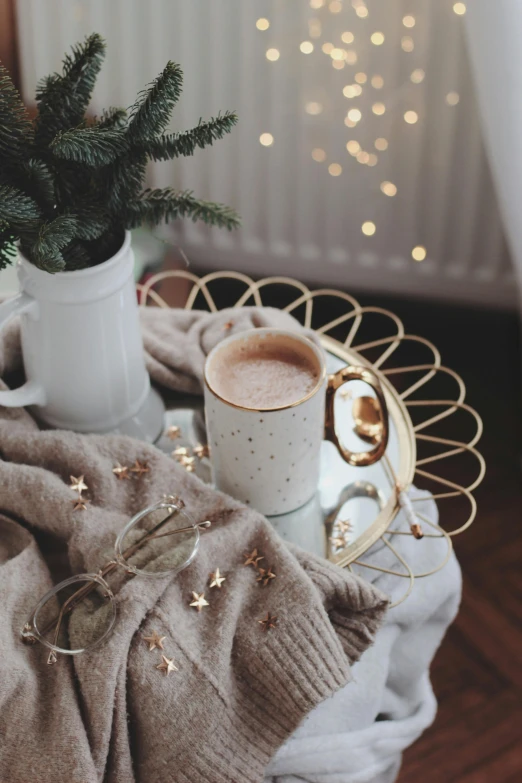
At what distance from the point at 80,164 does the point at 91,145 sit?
45 mm

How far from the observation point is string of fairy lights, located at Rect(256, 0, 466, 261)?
3.86 ft

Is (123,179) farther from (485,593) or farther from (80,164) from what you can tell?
(485,593)

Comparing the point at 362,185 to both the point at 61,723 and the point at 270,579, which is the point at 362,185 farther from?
the point at 61,723

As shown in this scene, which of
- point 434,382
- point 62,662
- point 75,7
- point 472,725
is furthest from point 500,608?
point 75,7

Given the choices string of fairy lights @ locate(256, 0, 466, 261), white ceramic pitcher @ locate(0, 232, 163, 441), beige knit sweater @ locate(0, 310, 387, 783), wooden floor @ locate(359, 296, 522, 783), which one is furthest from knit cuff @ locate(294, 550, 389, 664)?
string of fairy lights @ locate(256, 0, 466, 261)

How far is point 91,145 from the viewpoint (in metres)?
0.59

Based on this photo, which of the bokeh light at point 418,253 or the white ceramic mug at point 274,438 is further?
the bokeh light at point 418,253

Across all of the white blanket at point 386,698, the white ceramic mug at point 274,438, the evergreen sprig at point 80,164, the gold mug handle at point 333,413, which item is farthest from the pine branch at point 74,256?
the white blanket at point 386,698

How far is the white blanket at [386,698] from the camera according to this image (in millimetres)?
691

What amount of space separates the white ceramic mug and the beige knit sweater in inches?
1.3

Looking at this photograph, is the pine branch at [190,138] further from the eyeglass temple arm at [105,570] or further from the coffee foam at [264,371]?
the eyeglass temple arm at [105,570]

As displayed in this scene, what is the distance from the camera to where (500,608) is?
1202 mm

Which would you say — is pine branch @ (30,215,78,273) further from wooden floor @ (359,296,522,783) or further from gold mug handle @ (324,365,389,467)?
wooden floor @ (359,296,522,783)

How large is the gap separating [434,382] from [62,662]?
3.26ft
